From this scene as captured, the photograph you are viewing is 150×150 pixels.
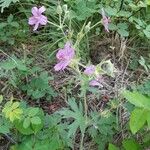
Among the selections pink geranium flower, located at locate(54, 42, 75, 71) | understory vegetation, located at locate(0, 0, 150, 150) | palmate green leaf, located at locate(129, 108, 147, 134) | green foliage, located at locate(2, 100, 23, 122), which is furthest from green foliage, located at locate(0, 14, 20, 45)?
palmate green leaf, located at locate(129, 108, 147, 134)

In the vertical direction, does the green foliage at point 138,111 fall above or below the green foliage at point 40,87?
above

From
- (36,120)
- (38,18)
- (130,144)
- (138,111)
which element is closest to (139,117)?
(138,111)

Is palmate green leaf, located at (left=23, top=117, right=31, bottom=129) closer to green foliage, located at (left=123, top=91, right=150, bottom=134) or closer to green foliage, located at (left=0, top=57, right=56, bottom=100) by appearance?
green foliage, located at (left=0, top=57, right=56, bottom=100)

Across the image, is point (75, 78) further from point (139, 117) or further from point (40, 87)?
point (139, 117)

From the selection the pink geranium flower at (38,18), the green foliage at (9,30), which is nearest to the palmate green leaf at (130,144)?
the pink geranium flower at (38,18)

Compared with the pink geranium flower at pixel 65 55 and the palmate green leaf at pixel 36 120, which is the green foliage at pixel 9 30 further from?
the pink geranium flower at pixel 65 55

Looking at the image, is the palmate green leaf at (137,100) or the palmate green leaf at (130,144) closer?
A: the palmate green leaf at (137,100)

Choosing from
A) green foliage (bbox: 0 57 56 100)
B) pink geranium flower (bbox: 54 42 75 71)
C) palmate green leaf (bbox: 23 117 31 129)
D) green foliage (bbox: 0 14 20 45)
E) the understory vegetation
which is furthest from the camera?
green foliage (bbox: 0 14 20 45)

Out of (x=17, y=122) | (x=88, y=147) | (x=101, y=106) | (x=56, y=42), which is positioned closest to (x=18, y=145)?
(x=17, y=122)
